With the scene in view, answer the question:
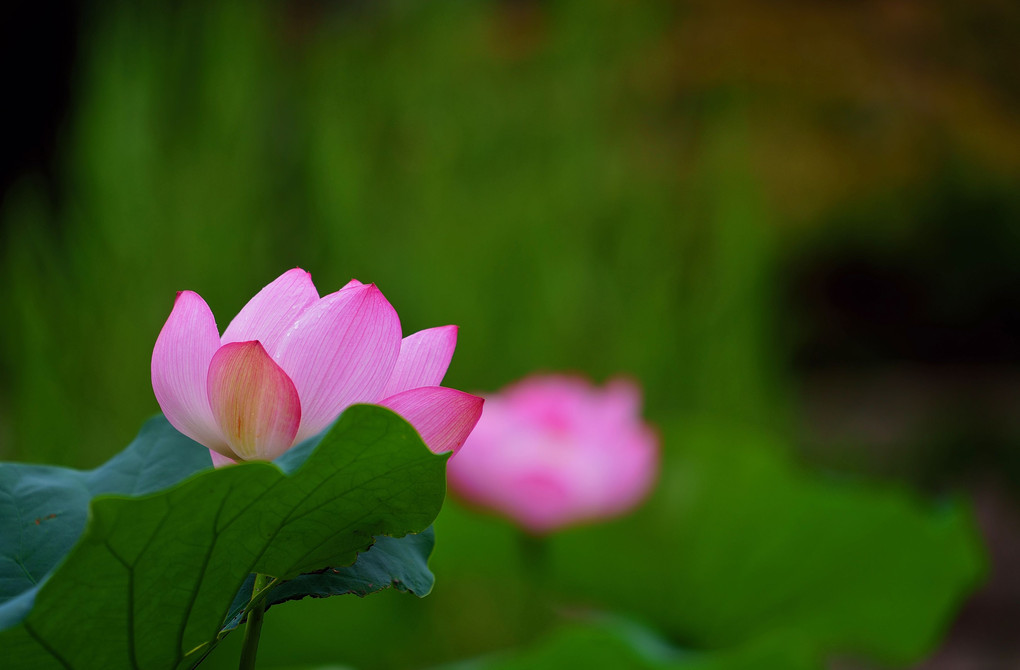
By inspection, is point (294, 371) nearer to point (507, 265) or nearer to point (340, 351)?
point (340, 351)

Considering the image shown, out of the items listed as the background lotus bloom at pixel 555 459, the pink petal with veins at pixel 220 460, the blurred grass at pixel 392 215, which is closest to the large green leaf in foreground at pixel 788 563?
the background lotus bloom at pixel 555 459

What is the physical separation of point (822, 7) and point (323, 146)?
5.85 ft

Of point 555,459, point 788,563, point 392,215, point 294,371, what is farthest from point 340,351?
point 392,215

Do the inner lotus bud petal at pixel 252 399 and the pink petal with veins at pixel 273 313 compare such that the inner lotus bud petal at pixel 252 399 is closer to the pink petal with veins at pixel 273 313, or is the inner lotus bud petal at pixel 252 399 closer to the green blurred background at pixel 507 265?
the pink petal with veins at pixel 273 313

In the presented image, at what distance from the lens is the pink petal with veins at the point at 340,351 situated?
0.17 metres

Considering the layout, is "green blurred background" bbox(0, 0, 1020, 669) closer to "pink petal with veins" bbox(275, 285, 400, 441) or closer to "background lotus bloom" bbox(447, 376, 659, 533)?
"background lotus bloom" bbox(447, 376, 659, 533)

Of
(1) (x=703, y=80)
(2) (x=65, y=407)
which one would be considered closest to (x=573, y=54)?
(2) (x=65, y=407)

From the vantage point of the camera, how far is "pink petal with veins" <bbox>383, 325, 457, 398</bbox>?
172 millimetres

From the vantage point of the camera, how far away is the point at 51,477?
0.61 feet

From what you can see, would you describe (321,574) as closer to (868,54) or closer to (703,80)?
(703,80)

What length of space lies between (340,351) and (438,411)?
0.02m

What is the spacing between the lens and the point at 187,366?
17cm

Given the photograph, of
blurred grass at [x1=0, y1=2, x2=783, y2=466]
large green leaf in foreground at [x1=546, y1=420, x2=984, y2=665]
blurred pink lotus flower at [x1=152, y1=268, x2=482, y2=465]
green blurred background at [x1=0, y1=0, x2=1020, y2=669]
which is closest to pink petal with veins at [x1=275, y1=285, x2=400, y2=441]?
blurred pink lotus flower at [x1=152, y1=268, x2=482, y2=465]

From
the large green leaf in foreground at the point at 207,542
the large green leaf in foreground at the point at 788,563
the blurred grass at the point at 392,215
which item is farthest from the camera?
the blurred grass at the point at 392,215
